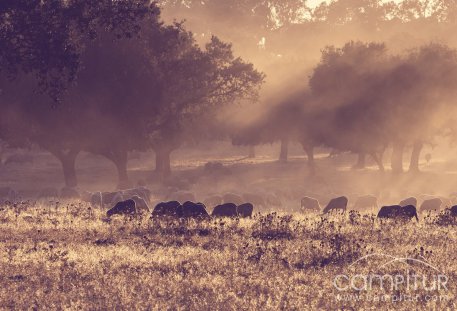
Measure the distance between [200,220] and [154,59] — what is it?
2437 centimetres

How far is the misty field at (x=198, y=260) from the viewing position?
37.2 feet

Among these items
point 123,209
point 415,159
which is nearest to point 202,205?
point 123,209

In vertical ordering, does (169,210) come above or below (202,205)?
below

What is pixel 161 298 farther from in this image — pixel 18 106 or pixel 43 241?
pixel 18 106

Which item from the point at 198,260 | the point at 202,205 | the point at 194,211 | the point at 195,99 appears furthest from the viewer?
the point at 195,99

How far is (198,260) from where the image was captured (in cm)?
1474

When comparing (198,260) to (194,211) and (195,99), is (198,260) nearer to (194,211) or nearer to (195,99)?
(194,211)

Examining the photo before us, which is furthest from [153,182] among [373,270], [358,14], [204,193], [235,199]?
[358,14]

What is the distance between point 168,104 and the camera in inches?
1789

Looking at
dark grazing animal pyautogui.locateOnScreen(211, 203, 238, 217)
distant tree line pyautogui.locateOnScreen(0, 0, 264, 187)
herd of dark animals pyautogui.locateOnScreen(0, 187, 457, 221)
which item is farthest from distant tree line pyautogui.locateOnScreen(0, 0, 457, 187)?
dark grazing animal pyautogui.locateOnScreen(211, 203, 238, 217)

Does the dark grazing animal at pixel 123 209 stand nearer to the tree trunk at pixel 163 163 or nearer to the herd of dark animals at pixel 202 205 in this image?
the herd of dark animals at pixel 202 205

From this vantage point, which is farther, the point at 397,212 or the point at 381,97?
the point at 381,97

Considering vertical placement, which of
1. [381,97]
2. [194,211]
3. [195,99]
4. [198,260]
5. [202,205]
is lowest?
[198,260]

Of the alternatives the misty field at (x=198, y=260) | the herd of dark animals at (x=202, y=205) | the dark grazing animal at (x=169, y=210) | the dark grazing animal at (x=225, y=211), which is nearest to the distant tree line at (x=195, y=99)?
the herd of dark animals at (x=202, y=205)
